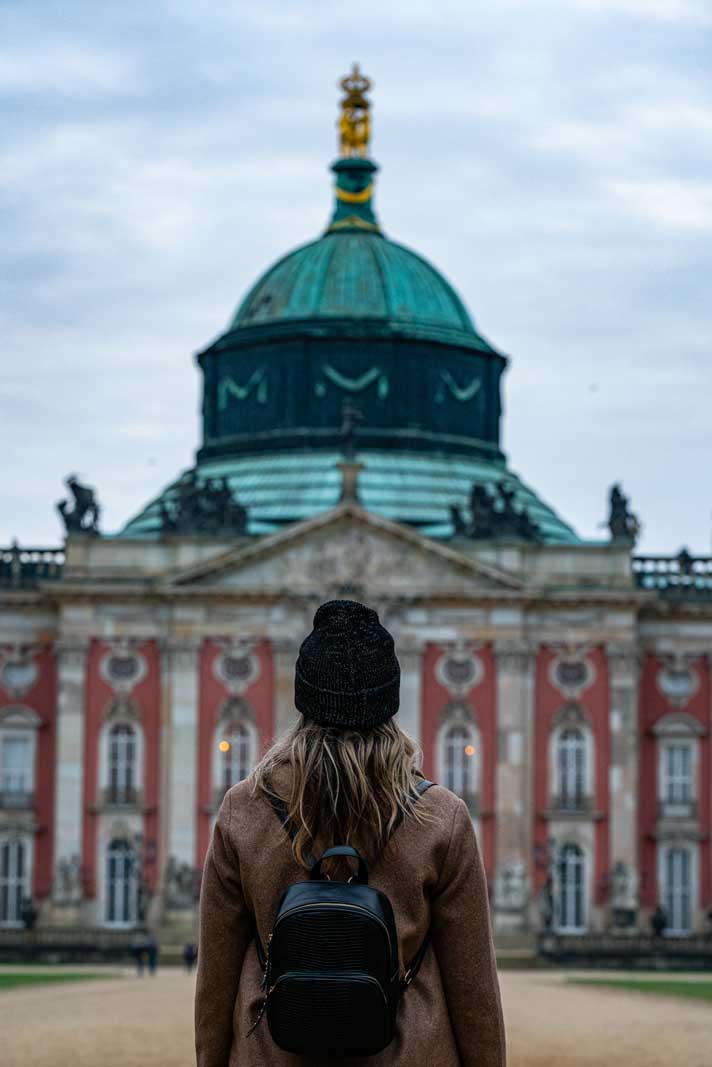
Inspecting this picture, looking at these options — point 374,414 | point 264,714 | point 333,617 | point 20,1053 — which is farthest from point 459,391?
point 333,617

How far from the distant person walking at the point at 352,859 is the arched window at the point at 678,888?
6658cm

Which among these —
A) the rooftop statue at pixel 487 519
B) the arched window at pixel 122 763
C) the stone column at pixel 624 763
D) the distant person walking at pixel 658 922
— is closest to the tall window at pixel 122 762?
the arched window at pixel 122 763

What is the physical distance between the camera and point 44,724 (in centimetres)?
7369

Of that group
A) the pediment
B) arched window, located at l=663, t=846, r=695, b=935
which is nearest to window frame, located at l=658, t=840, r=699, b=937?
arched window, located at l=663, t=846, r=695, b=935

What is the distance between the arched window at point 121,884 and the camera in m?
71.6

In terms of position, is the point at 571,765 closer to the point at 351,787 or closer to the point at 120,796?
the point at 120,796

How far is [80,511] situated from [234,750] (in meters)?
8.79

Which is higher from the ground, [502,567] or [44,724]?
[502,567]

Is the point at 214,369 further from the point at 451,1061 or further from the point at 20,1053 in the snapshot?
the point at 451,1061

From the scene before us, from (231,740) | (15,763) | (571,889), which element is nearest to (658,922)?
(571,889)

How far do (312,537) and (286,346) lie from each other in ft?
36.0

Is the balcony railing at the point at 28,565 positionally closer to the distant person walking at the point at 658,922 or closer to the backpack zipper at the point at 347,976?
the distant person walking at the point at 658,922

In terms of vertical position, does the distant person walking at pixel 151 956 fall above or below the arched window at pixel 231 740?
below

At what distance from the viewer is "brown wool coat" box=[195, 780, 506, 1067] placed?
7.44 metres
